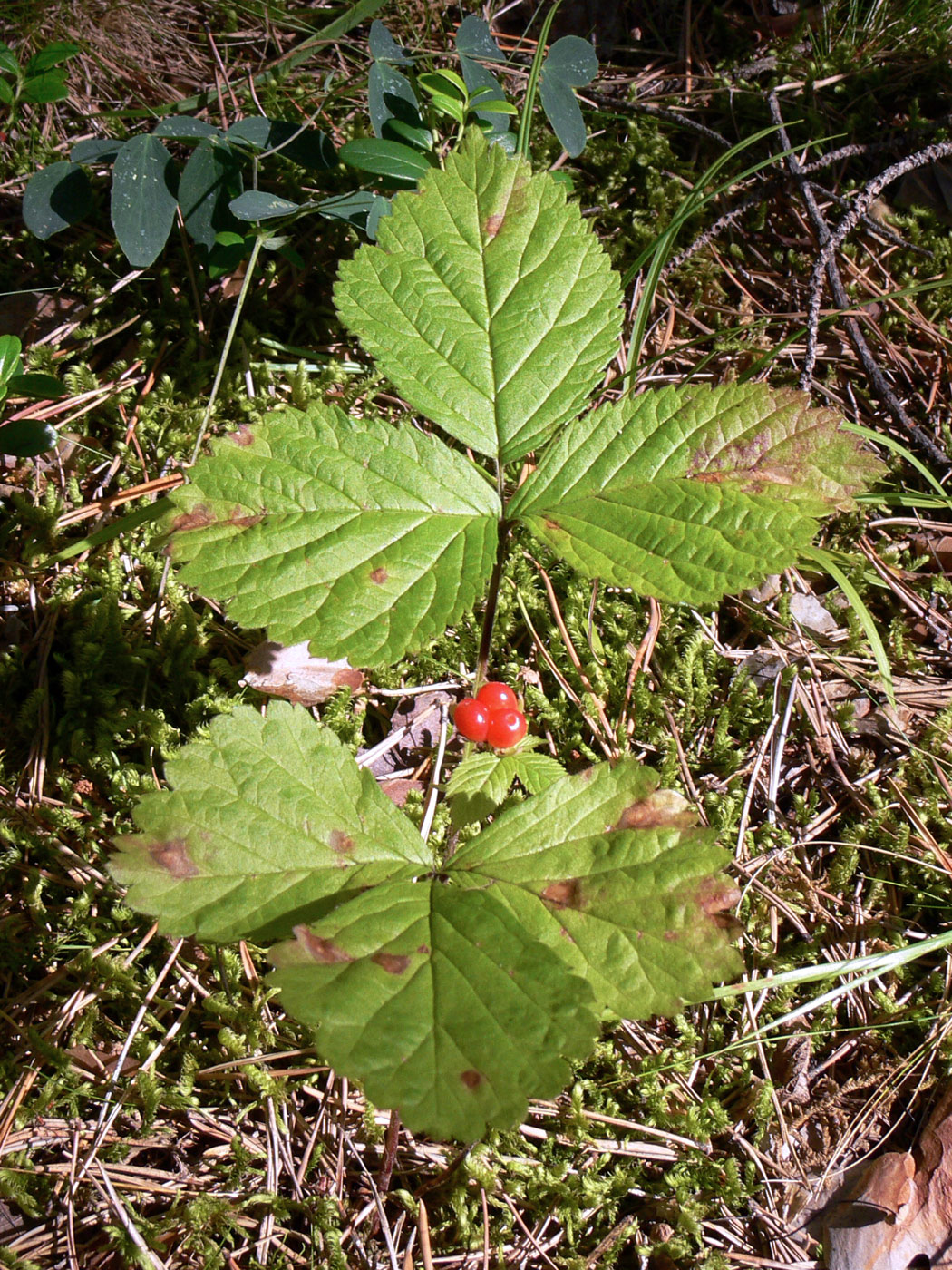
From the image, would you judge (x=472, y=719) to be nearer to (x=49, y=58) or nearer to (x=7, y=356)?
(x=7, y=356)

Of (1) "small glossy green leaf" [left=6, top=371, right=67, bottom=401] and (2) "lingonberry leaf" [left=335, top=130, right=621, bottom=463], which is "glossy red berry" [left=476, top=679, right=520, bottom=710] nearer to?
(2) "lingonberry leaf" [left=335, top=130, right=621, bottom=463]

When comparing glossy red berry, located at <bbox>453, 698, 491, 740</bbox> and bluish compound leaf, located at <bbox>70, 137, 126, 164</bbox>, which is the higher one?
bluish compound leaf, located at <bbox>70, 137, 126, 164</bbox>

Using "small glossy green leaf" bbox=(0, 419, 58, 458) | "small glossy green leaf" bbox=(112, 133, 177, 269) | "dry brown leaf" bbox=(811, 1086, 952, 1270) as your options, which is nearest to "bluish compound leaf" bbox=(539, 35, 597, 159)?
"small glossy green leaf" bbox=(112, 133, 177, 269)

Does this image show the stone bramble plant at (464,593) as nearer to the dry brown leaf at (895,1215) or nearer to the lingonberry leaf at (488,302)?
the lingonberry leaf at (488,302)

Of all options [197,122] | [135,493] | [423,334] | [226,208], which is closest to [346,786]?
[423,334]

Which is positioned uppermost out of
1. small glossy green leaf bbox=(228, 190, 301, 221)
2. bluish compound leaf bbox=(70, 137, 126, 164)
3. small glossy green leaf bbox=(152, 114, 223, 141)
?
small glossy green leaf bbox=(152, 114, 223, 141)
